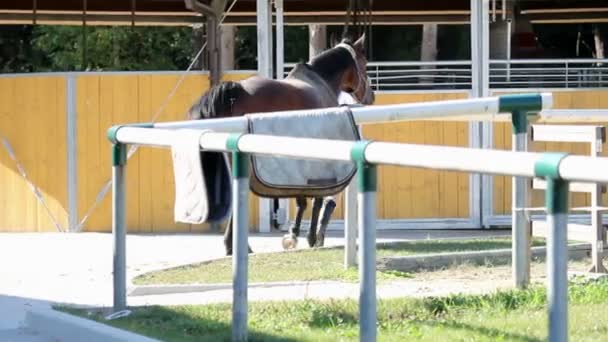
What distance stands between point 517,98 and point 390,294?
5.53ft

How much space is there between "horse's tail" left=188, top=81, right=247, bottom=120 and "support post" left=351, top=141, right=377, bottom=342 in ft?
20.7

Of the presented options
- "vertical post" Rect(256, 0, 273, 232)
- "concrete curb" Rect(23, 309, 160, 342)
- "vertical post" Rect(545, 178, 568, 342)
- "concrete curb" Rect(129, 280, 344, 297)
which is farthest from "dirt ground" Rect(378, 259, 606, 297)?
"vertical post" Rect(256, 0, 273, 232)

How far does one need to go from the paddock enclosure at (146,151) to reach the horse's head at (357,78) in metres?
2.39

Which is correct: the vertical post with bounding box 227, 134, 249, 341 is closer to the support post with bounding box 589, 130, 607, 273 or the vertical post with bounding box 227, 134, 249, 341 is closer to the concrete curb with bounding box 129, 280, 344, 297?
the concrete curb with bounding box 129, 280, 344, 297

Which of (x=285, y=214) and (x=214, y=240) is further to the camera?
(x=285, y=214)

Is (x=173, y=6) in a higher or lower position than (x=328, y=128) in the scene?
higher

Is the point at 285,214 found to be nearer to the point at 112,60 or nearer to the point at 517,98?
the point at 517,98

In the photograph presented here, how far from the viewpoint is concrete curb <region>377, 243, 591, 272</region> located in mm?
11394

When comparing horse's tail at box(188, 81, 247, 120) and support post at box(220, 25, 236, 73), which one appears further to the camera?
support post at box(220, 25, 236, 73)

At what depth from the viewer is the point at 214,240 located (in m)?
16.3

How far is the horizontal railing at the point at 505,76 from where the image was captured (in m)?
17.6

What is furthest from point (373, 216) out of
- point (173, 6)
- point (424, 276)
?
point (173, 6)

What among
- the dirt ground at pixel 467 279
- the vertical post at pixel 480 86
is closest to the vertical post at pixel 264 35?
the vertical post at pixel 480 86

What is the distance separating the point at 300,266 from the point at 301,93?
2.29 meters
